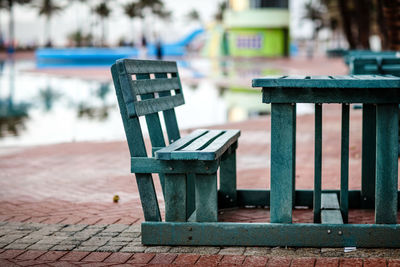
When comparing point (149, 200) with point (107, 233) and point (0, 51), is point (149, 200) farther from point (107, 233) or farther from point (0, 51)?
point (0, 51)

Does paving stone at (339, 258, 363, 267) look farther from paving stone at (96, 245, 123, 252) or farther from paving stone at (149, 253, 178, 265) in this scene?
paving stone at (96, 245, 123, 252)

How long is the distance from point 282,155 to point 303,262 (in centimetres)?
65

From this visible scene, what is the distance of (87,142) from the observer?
10.1 m

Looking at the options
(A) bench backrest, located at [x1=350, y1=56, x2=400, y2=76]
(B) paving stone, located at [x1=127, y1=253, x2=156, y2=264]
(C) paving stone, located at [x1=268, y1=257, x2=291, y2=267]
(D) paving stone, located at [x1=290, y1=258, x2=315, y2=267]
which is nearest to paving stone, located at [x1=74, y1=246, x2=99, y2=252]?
(B) paving stone, located at [x1=127, y1=253, x2=156, y2=264]

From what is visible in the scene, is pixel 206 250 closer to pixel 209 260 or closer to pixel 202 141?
pixel 209 260

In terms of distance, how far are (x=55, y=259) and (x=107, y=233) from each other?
660mm

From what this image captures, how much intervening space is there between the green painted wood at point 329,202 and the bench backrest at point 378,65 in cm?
257

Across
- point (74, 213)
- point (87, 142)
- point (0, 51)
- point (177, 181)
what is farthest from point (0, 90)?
point (0, 51)

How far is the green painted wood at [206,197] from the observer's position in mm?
4129

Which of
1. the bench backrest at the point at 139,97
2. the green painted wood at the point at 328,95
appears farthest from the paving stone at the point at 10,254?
the green painted wood at the point at 328,95

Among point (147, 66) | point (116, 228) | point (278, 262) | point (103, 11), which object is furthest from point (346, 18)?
point (103, 11)

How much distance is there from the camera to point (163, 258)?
3984 mm

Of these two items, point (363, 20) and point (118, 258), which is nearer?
point (118, 258)

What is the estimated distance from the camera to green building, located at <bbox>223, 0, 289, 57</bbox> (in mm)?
57469
